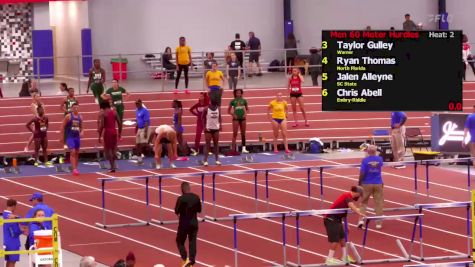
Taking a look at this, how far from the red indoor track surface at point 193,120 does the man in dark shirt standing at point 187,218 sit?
13944mm

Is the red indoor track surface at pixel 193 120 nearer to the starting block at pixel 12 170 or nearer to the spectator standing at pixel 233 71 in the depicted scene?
the spectator standing at pixel 233 71

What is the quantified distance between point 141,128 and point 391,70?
10.9 m

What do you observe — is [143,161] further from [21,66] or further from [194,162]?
[21,66]

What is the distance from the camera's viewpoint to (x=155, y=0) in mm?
49188

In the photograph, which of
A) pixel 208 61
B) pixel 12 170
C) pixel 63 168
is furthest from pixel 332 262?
pixel 208 61

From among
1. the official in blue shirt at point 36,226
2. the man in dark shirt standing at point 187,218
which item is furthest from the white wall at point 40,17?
the official in blue shirt at point 36,226

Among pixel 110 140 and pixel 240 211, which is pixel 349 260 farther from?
pixel 110 140

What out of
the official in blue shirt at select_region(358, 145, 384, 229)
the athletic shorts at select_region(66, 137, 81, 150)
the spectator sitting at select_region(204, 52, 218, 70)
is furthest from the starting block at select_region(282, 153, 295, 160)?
the official in blue shirt at select_region(358, 145, 384, 229)

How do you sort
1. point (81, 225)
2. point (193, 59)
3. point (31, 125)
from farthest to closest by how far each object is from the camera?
point (193, 59) → point (31, 125) → point (81, 225)

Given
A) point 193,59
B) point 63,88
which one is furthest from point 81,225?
point 193,59

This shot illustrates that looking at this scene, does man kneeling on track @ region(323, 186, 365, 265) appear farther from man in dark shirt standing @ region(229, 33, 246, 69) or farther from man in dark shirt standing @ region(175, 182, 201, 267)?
man in dark shirt standing @ region(229, 33, 246, 69)

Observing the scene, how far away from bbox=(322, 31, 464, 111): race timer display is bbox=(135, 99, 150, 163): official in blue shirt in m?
10.2

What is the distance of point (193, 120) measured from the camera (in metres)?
40.6

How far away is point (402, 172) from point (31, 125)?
9913mm
